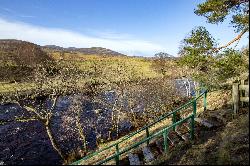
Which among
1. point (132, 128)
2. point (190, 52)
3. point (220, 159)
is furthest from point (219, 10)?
point (132, 128)

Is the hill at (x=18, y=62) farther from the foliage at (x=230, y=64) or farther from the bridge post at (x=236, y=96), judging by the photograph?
the bridge post at (x=236, y=96)

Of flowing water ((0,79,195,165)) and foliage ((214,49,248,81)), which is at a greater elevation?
foliage ((214,49,248,81))

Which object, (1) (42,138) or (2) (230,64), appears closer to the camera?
(2) (230,64)

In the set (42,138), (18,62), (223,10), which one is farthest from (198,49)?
(18,62)

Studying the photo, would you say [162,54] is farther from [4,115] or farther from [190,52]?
[190,52]

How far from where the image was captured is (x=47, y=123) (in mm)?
23906

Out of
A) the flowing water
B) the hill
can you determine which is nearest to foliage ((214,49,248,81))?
the flowing water

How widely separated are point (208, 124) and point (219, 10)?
7472 mm

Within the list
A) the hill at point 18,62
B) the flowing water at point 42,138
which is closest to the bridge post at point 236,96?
the flowing water at point 42,138

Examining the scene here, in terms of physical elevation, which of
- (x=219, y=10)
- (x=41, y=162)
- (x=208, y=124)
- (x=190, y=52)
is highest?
(x=219, y=10)

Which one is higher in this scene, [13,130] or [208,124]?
[208,124]

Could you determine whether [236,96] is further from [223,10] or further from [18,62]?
[18,62]

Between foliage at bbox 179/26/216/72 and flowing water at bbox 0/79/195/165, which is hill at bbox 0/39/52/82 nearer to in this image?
flowing water at bbox 0/79/195/165

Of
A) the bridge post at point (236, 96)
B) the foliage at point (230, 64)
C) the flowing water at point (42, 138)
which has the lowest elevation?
the flowing water at point (42, 138)
